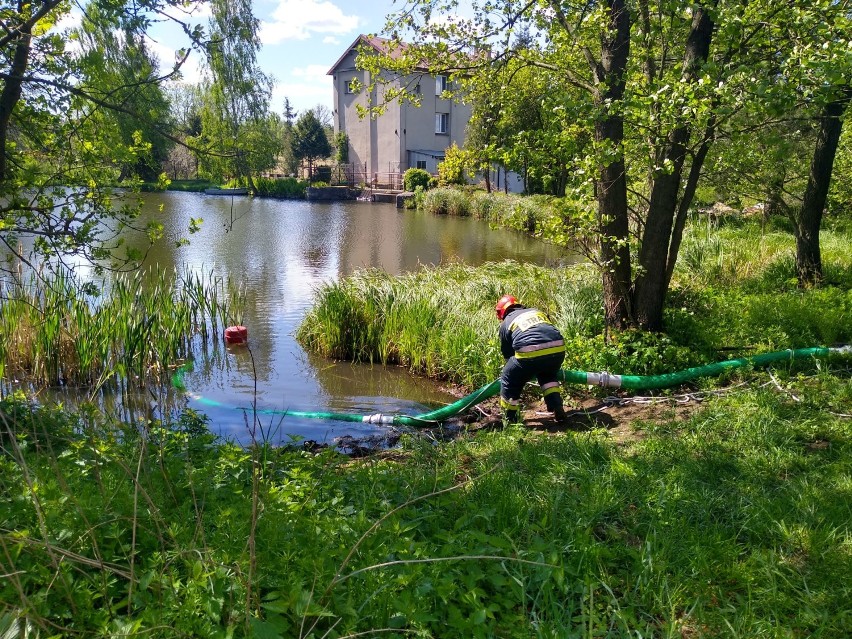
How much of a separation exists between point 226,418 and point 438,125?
4128 cm

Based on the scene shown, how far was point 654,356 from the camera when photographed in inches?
257

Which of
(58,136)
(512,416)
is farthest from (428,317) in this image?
(58,136)

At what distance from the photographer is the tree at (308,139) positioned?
47.6m

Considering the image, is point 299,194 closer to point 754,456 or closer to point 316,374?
point 316,374

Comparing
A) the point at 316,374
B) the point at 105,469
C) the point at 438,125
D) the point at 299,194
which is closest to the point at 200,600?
the point at 105,469

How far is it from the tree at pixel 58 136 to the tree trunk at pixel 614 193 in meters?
4.40

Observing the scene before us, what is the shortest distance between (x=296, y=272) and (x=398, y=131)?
30600mm

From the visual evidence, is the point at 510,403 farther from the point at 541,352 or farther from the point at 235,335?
the point at 235,335

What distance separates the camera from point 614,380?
6.29 meters

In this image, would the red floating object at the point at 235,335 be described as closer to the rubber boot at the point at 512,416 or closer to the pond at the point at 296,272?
the pond at the point at 296,272

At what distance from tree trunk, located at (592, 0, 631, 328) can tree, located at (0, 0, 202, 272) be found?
4.40 meters

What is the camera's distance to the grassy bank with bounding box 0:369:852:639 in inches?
83.7

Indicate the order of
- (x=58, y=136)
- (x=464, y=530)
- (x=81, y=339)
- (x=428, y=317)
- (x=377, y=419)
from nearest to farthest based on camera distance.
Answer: (x=464, y=530)
(x=58, y=136)
(x=377, y=419)
(x=81, y=339)
(x=428, y=317)

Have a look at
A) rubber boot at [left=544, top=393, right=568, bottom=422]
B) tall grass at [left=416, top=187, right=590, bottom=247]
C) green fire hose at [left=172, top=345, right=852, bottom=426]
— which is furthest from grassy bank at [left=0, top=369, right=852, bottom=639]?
tall grass at [left=416, top=187, right=590, bottom=247]
